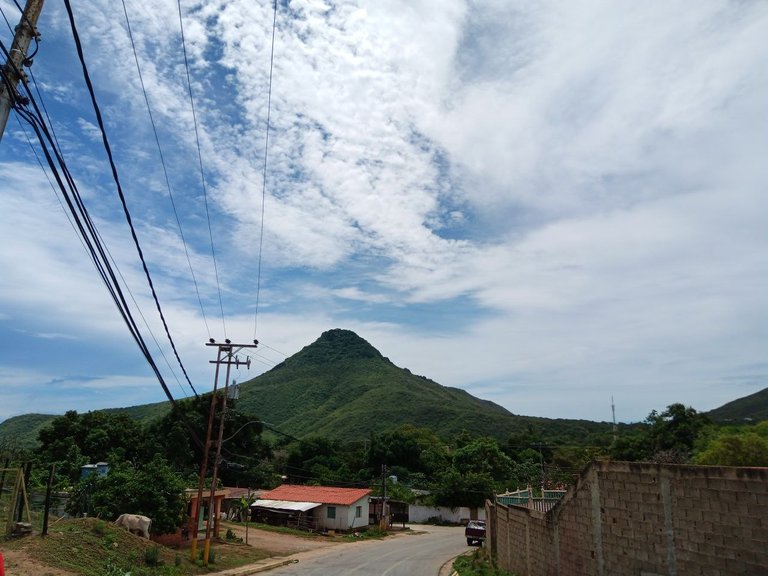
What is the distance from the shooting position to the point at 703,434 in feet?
216

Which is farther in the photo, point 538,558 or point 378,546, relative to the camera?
point 378,546

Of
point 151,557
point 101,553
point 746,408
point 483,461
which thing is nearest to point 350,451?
point 483,461

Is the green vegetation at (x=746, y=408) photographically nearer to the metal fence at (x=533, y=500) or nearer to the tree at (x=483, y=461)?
the tree at (x=483, y=461)

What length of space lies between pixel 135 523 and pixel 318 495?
92.0 feet

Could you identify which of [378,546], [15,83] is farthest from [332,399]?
[15,83]

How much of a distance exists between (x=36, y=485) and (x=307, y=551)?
17878mm

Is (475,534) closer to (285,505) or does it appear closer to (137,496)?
(285,505)

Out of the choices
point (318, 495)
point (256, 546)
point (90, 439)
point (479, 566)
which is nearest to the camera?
point (479, 566)

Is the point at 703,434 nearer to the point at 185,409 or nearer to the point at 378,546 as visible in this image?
the point at 378,546

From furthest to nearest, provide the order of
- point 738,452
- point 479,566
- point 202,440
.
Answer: point 202,440 → point 738,452 → point 479,566

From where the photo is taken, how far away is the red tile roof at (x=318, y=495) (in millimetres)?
48562

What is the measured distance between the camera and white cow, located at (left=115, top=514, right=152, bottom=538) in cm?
2467

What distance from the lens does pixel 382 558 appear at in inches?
1214

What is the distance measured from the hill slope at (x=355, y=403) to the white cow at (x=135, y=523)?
315 ft
